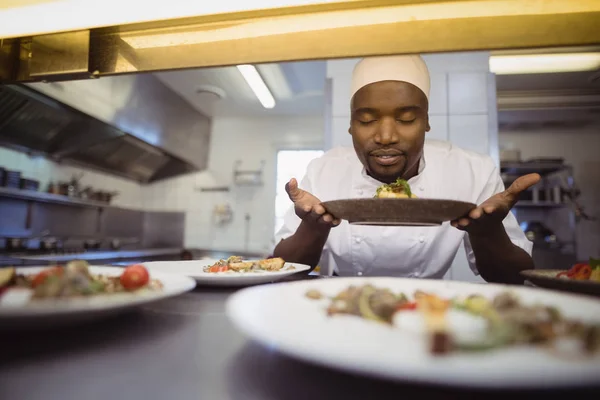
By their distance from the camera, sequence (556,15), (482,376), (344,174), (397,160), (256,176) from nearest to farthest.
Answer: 1. (482,376)
2. (556,15)
3. (397,160)
4. (344,174)
5. (256,176)

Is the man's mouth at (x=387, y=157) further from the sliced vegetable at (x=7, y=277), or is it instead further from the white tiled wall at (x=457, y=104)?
the white tiled wall at (x=457, y=104)

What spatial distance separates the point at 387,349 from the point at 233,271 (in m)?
0.71

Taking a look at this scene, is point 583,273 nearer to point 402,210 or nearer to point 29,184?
point 402,210

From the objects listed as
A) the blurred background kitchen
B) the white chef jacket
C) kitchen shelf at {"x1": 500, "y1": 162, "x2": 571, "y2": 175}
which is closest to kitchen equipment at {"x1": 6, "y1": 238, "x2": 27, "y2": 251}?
the blurred background kitchen

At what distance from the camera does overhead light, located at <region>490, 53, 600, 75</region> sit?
392 centimetres

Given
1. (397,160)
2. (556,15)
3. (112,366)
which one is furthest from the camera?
(397,160)

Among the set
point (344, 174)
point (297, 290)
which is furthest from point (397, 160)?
point (297, 290)

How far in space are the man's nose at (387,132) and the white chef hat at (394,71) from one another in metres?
0.25

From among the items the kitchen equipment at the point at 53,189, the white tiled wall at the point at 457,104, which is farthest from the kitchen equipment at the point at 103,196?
the white tiled wall at the point at 457,104

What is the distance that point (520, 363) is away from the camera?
0.32 meters

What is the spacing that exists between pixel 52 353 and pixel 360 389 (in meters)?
0.37

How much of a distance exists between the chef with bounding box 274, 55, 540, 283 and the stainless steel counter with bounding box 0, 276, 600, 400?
24.5 inches

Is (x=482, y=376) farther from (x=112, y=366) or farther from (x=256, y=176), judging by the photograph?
(x=256, y=176)

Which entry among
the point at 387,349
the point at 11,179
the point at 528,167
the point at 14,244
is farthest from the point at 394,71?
the point at 528,167
